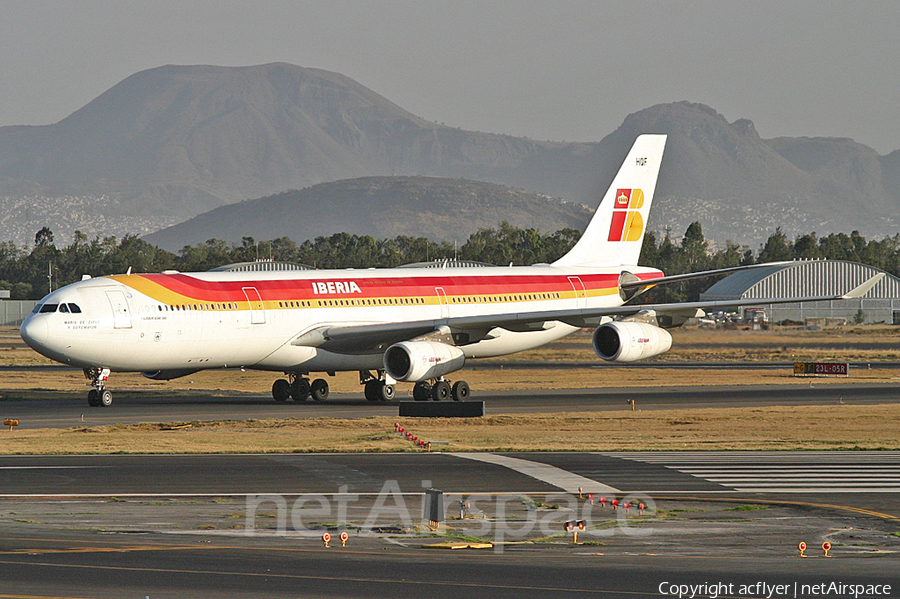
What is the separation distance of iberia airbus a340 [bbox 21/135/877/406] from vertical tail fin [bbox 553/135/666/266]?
2.45m

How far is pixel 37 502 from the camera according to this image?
2025 cm

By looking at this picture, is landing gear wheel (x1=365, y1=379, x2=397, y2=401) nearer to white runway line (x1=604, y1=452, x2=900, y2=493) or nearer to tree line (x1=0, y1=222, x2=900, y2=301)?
white runway line (x1=604, y1=452, x2=900, y2=493)

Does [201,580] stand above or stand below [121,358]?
below

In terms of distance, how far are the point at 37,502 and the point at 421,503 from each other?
21.6 feet

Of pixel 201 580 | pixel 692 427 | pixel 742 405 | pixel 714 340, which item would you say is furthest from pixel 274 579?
pixel 714 340

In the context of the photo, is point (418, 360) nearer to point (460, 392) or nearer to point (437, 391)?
point (437, 391)

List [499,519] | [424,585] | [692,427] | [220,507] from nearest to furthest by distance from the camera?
[424,585] < [499,519] < [220,507] < [692,427]

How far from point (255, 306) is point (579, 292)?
16.0m

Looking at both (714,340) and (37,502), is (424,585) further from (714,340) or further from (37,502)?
(714,340)

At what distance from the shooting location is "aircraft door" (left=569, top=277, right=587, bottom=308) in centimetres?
5069

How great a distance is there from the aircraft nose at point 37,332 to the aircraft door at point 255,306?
6757 millimetres

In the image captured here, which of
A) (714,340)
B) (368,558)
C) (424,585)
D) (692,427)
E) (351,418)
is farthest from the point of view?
(714,340)

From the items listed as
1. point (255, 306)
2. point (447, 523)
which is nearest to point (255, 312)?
point (255, 306)

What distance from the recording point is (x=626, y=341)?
42.6m
